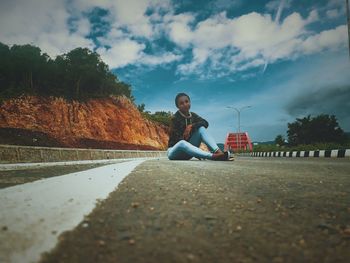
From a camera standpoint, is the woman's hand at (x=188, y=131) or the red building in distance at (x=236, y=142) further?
the red building in distance at (x=236, y=142)

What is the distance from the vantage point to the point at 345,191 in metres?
2.59

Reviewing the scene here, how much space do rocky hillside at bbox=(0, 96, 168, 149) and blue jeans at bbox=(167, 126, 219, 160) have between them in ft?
66.1

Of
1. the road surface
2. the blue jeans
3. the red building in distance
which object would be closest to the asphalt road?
the road surface

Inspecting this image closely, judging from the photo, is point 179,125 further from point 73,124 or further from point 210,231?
point 73,124

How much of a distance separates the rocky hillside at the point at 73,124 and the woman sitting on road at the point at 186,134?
20.0 meters

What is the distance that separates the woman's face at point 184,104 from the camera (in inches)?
416

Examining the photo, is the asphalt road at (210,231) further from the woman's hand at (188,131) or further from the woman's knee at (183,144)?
the woman's hand at (188,131)

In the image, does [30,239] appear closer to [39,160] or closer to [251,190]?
[251,190]

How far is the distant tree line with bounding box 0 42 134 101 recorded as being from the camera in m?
35.3

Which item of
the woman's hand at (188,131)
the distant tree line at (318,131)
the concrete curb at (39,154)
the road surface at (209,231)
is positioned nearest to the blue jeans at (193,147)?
the woman's hand at (188,131)

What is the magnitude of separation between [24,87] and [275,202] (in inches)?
1464

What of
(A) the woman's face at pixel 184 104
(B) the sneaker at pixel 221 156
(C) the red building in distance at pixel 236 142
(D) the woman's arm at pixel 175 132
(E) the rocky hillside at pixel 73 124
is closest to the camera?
(B) the sneaker at pixel 221 156

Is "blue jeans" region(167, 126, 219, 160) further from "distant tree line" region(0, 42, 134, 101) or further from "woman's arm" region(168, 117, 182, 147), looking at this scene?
"distant tree line" region(0, 42, 134, 101)

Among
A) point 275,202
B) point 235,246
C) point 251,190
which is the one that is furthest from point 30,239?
point 251,190
